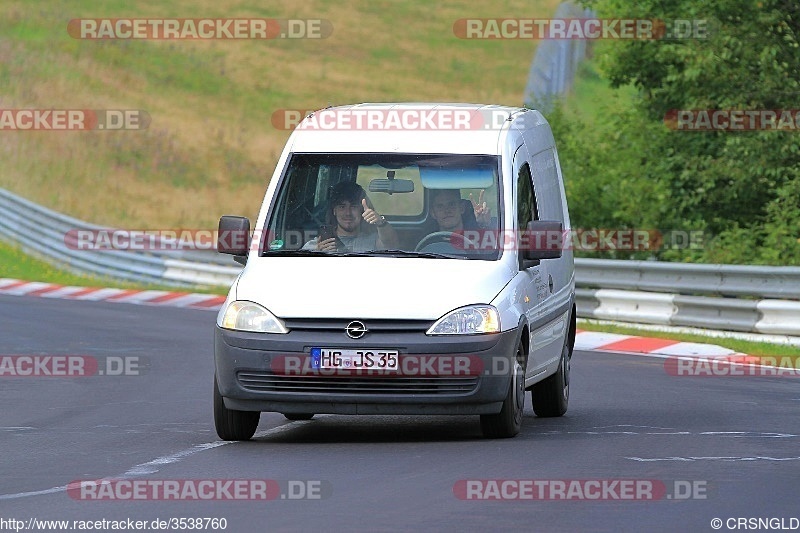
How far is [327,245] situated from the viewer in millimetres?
12141

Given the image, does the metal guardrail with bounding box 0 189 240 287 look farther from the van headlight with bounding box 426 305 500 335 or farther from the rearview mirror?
the van headlight with bounding box 426 305 500 335

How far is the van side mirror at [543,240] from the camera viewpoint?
11914mm

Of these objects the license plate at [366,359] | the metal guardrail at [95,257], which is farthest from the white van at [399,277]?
the metal guardrail at [95,257]

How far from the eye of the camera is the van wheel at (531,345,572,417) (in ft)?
44.1

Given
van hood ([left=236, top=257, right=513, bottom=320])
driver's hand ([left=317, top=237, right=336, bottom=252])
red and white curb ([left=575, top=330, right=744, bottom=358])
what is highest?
driver's hand ([left=317, top=237, right=336, bottom=252])

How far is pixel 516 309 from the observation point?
1166 cm

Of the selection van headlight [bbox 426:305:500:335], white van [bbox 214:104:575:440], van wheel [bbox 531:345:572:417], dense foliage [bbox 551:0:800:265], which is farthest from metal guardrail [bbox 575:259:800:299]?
van headlight [bbox 426:305:500:335]

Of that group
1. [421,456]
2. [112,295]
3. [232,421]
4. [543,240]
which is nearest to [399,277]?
[543,240]

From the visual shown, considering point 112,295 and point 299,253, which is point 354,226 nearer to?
point 299,253

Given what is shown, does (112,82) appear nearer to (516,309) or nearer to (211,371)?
(211,371)

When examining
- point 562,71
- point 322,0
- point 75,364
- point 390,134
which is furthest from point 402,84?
point 390,134

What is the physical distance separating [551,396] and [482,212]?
5.84ft

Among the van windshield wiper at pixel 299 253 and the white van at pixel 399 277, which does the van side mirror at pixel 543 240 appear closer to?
the white van at pixel 399 277

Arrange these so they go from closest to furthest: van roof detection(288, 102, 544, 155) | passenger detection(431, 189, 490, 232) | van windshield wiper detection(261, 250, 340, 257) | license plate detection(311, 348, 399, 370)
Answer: license plate detection(311, 348, 399, 370) < van windshield wiper detection(261, 250, 340, 257) < passenger detection(431, 189, 490, 232) < van roof detection(288, 102, 544, 155)
